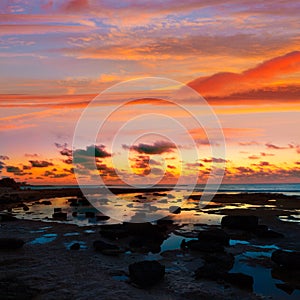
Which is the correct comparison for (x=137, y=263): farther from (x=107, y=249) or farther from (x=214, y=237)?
(x=214, y=237)

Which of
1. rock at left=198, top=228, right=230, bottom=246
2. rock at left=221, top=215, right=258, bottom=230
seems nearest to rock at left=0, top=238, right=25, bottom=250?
rock at left=198, top=228, right=230, bottom=246

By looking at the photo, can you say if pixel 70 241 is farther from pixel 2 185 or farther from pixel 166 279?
pixel 2 185

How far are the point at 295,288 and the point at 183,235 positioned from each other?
15497mm

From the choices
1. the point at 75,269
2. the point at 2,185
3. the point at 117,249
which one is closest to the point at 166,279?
the point at 75,269

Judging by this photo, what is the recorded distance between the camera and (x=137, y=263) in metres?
20.3

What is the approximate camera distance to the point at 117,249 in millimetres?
27281

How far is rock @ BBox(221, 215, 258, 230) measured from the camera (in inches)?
1417

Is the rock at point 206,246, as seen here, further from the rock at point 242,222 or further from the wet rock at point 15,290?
the wet rock at point 15,290

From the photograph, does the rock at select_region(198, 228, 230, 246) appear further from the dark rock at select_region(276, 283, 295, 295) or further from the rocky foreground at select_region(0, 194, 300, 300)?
the dark rock at select_region(276, 283, 295, 295)

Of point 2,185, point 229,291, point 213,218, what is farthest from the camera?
point 2,185

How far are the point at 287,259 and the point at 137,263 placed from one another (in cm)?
954

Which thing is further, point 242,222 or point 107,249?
point 242,222

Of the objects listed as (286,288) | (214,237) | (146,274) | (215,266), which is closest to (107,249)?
(146,274)

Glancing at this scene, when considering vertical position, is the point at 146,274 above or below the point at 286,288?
above
